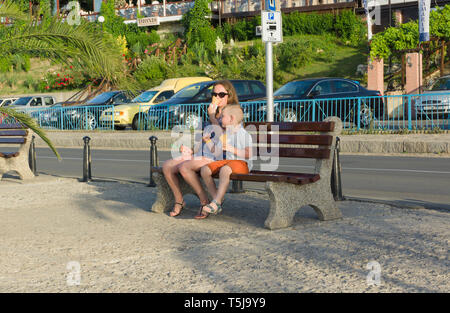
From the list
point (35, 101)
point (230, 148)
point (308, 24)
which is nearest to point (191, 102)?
point (35, 101)

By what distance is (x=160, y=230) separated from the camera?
6402mm

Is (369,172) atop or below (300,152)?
below

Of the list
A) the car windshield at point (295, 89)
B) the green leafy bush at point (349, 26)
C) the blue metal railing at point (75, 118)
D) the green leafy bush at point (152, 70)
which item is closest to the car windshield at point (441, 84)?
the car windshield at point (295, 89)

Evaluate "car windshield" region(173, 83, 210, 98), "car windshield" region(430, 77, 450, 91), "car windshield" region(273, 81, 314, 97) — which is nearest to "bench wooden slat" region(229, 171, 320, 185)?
"car windshield" region(273, 81, 314, 97)

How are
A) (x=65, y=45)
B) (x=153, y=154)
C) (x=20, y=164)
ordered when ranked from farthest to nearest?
(x=20, y=164)
(x=153, y=154)
(x=65, y=45)

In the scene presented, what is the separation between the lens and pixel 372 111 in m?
19.5

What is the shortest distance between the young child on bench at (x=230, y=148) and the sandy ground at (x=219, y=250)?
0.46 m

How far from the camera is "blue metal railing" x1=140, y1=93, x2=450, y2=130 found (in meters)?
18.2

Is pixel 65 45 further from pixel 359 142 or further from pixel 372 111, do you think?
pixel 372 111

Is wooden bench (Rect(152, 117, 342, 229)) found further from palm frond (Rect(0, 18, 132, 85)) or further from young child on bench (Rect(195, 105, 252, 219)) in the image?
palm frond (Rect(0, 18, 132, 85))

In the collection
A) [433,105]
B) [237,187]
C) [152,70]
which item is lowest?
[237,187]

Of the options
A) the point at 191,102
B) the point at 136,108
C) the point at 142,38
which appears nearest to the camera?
the point at 191,102

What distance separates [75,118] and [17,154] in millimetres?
16033
